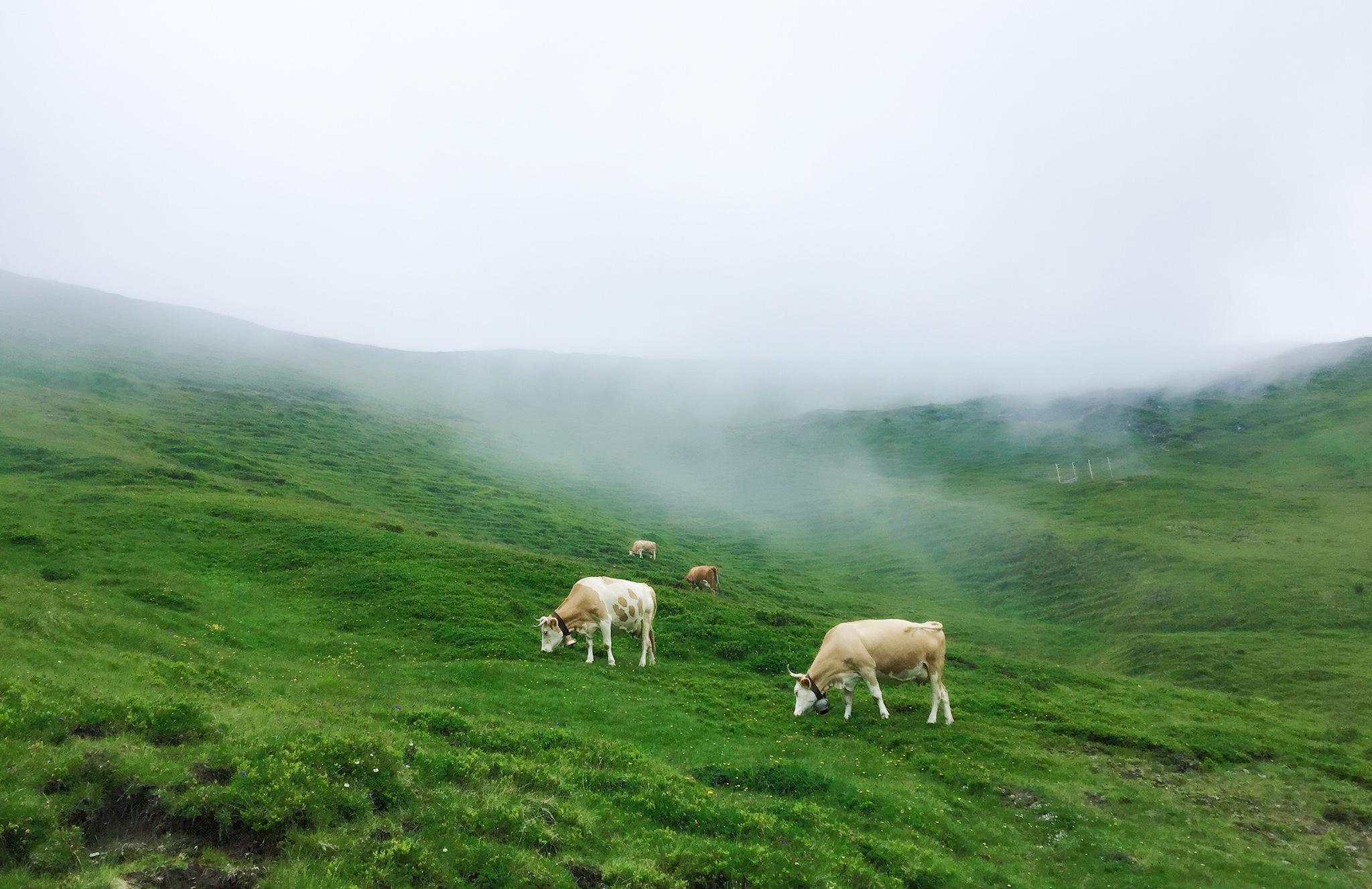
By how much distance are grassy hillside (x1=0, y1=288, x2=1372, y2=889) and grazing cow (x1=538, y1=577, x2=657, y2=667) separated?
96 cm

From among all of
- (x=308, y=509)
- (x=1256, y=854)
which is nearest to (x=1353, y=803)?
(x=1256, y=854)

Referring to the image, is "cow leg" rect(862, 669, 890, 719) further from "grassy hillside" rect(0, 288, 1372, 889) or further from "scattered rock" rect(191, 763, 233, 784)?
"scattered rock" rect(191, 763, 233, 784)

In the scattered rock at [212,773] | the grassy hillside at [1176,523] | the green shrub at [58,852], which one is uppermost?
the green shrub at [58,852]

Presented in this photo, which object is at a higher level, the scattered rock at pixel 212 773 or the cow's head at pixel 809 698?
the scattered rock at pixel 212 773

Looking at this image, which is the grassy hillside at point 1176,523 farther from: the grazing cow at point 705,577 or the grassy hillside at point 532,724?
the grazing cow at point 705,577

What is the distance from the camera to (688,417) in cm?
16700

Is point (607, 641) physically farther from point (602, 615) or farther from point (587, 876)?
point (587, 876)

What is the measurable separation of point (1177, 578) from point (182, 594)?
191ft

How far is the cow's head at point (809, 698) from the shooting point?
21516mm

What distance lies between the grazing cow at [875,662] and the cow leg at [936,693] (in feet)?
→ 0.07

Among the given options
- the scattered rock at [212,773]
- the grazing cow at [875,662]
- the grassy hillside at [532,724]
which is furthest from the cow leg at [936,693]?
the scattered rock at [212,773]

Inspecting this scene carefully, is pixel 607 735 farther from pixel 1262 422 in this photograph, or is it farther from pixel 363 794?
pixel 1262 422

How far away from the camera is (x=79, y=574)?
91.7ft

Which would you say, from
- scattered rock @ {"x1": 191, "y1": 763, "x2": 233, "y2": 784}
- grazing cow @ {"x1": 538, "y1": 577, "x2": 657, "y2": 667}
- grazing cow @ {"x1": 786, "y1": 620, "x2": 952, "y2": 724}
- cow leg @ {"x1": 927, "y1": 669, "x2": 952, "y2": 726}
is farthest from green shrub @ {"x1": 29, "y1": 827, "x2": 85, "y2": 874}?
cow leg @ {"x1": 927, "y1": 669, "x2": 952, "y2": 726}
